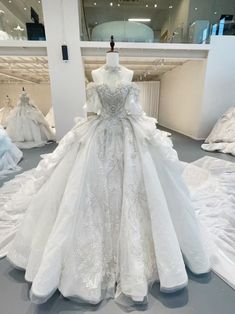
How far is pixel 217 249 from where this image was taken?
1.55 meters

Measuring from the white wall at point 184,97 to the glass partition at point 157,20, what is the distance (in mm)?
857

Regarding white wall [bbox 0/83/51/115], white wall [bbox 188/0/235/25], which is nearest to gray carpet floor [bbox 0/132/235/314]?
white wall [bbox 188/0/235/25]

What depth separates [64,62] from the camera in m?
4.65

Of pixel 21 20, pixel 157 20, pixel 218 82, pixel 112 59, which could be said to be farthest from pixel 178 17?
pixel 112 59

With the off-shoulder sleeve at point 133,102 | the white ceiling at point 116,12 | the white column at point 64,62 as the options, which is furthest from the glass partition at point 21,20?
the off-shoulder sleeve at point 133,102

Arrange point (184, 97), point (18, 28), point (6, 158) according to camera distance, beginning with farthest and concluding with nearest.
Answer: point (184, 97) < point (18, 28) < point (6, 158)

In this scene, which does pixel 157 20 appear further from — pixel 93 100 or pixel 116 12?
pixel 93 100

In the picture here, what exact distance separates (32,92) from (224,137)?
945 centimetres

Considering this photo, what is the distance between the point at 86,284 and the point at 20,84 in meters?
11.2

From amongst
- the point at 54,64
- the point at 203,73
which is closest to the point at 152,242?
the point at 54,64

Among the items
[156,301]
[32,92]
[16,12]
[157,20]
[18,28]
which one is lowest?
[156,301]

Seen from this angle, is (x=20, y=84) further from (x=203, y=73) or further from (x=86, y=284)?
(x=86, y=284)

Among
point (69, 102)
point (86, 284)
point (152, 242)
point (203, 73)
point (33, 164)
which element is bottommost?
point (33, 164)

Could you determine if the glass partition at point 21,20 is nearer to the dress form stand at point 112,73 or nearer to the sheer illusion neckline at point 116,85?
the dress form stand at point 112,73
